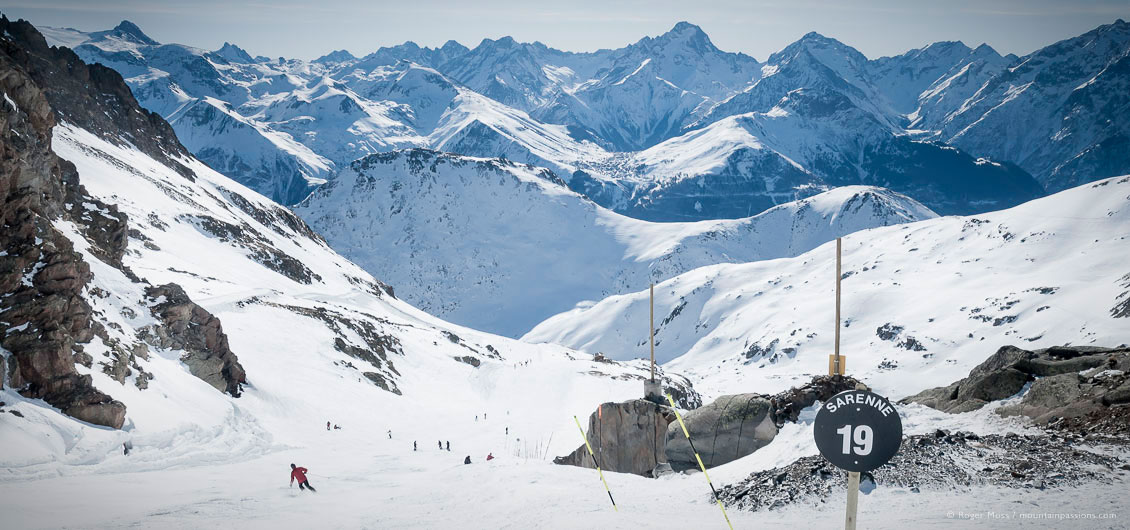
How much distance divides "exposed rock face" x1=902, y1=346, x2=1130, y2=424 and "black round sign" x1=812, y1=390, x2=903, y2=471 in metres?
11.7

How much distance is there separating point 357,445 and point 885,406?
1373 inches

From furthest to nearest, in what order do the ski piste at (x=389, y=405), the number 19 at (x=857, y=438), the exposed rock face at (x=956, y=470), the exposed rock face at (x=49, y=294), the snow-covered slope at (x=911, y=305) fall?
the snow-covered slope at (x=911, y=305) < the exposed rock face at (x=49, y=294) < the ski piste at (x=389, y=405) < the exposed rock face at (x=956, y=470) < the number 19 at (x=857, y=438)

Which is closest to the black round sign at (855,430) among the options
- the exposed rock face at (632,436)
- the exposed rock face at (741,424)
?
the exposed rock face at (741,424)

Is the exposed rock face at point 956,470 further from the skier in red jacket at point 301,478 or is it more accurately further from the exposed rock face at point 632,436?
the skier in red jacket at point 301,478

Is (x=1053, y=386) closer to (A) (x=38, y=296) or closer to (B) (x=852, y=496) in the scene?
(B) (x=852, y=496)

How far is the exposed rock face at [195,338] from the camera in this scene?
1610 inches

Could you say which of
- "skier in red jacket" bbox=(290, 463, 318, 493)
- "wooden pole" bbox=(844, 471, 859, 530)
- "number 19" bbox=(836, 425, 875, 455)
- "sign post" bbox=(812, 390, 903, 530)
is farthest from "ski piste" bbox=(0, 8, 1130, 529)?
"skier in red jacket" bbox=(290, 463, 318, 493)

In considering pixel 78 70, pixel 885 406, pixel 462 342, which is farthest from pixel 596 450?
pixel 78 70

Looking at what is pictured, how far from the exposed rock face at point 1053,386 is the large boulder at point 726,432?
571cm

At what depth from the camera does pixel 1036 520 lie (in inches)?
483

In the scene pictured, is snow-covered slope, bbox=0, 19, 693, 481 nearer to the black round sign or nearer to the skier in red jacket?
the skier in red jacket

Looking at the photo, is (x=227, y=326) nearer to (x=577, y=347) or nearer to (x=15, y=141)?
(x=15, y=141)

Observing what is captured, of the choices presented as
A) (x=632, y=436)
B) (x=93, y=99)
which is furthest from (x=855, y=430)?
(x=93, y=99)

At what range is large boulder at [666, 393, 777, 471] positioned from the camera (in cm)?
2184
